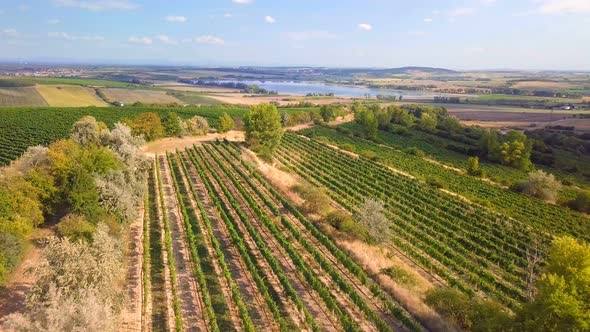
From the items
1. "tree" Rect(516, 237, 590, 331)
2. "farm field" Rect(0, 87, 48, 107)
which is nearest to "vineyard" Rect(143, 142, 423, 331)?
"tree" Rect(516, 237, 590, 331)

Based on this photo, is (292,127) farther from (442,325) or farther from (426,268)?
(442,325)

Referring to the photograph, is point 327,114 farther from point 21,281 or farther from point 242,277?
point 21,281

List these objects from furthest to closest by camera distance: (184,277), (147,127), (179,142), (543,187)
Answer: (179,142)
(147,127)
(543,187)
(184,277)

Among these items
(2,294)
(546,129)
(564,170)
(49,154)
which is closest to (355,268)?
(2,294)

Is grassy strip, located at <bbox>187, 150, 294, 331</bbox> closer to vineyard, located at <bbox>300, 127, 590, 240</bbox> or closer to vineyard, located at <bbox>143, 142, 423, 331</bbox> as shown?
vineyard, located at <bbox>143, 142, 423, 331</bbox>

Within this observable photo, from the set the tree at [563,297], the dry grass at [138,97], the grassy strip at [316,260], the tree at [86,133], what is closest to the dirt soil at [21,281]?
the grassy strip at [316,260]

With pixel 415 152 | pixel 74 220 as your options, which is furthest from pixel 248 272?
pixel 415 152
